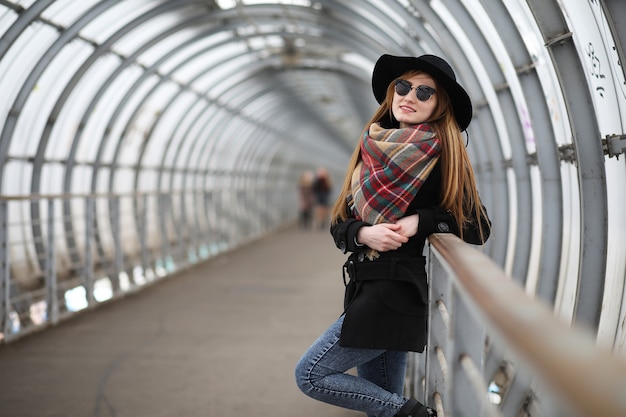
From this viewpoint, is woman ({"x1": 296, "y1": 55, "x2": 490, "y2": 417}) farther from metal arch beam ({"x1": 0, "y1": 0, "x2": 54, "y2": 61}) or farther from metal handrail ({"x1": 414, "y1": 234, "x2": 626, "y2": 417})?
metal arch beam ({"x1": 0, "y1": 0, "x2": 54, "y2": 61})

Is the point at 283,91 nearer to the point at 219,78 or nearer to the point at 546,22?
the point at 219,78

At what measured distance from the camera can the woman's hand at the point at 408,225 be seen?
2740mm

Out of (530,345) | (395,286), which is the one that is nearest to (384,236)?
(395,286)

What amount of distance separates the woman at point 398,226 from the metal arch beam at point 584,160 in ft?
4.49

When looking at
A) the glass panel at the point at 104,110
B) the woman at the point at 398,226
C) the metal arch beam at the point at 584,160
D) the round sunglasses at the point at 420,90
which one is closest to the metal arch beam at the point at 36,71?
the glass panel at the point at 104,110

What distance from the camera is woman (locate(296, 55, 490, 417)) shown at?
8.89 feet

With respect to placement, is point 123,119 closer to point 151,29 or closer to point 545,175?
point 151,29

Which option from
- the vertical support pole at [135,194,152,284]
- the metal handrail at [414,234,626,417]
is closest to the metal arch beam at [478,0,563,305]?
the metal handrail at [414,234,626,417]

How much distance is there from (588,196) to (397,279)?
71.3 inches

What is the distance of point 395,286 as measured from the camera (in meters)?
2.73

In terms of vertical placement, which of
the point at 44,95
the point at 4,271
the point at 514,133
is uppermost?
the point at 44,95

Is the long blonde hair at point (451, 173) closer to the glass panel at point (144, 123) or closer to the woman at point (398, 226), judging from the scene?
the woman at point (398, 226)

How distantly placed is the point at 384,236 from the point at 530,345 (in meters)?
1.52

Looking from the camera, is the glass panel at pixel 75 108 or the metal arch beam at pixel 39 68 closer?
the metal arch beam at pixel 39 68
